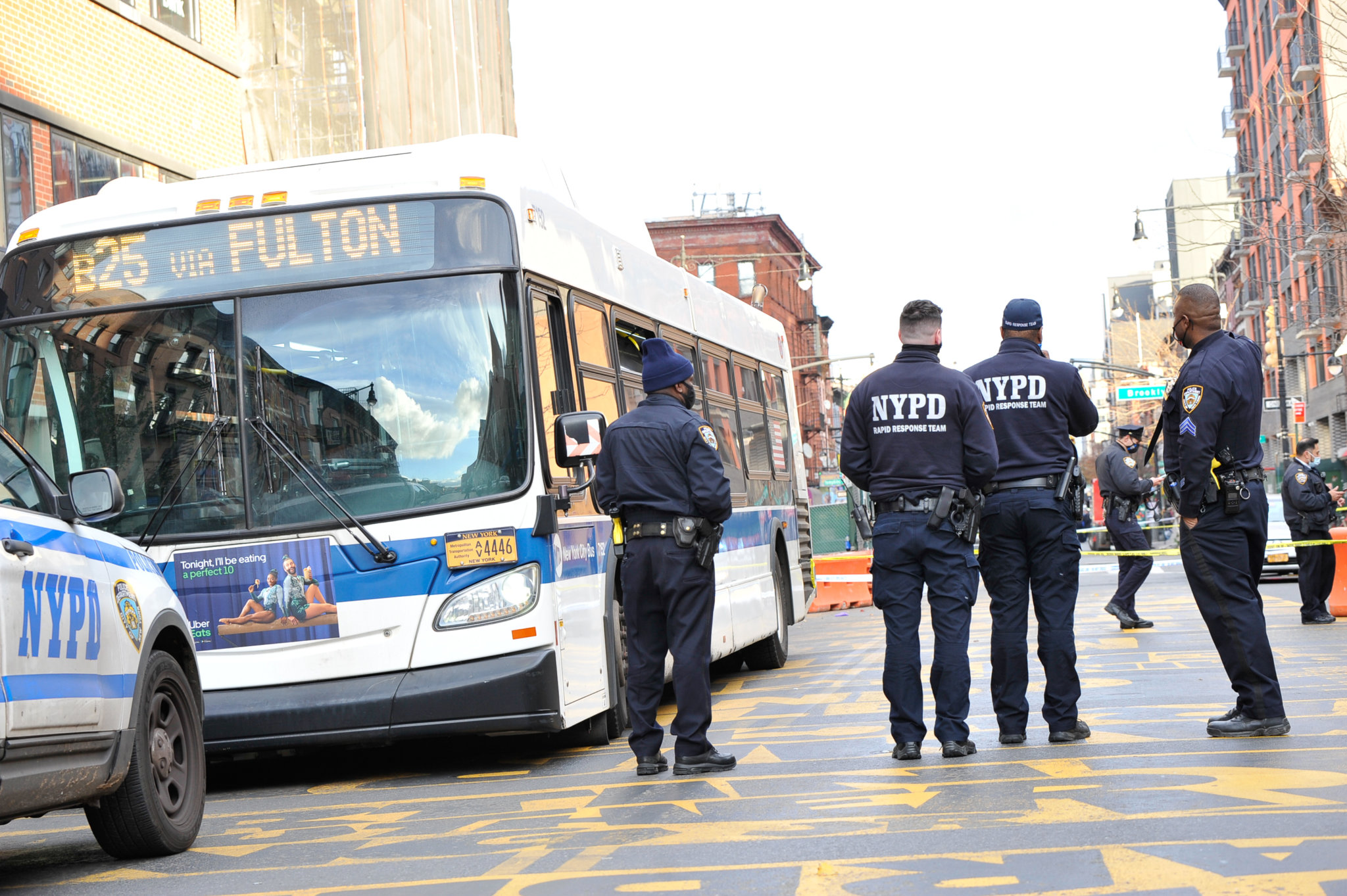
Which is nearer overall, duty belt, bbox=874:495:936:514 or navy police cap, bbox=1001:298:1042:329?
duty belt, bbox=874:495:936:514

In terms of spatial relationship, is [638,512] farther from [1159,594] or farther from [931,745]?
[1159,594]

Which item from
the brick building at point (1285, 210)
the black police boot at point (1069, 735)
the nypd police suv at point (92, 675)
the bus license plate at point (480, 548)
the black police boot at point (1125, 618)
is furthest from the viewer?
the brick building at point (1285, 210)

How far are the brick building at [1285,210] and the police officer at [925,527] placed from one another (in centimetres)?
3018

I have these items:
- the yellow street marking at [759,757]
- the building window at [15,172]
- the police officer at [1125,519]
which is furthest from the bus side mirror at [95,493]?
the building window at [15,172]

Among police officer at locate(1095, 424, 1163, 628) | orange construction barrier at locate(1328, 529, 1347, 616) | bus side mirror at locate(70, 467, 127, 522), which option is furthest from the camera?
orange construction barrier at locate(1328, 529, 1347, 616)

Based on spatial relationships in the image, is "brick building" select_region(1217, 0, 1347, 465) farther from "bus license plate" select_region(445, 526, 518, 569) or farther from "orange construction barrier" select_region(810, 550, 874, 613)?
"bus license plate" select_region(445, 526, 518, 569)

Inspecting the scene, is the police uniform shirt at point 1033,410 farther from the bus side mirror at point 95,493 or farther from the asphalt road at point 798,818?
the bus side mirror at point 95,493

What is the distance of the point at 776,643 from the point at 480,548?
21.9ft

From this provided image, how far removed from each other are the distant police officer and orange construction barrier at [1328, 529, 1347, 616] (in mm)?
12177

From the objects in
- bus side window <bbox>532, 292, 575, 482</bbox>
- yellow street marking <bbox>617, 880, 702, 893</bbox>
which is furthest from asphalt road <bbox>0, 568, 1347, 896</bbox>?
bus side window <bbox>532, 292, 575, 482</bbox>

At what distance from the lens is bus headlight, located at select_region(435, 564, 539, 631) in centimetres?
830

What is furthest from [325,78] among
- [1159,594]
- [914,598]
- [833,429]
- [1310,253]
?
[833,429]

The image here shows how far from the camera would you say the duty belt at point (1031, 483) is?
26.1ft

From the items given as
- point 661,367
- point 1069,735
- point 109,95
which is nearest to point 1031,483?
point 1069,735
